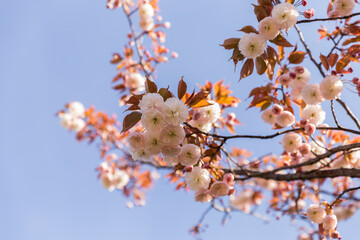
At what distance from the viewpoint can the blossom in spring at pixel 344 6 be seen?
1622 millimetres

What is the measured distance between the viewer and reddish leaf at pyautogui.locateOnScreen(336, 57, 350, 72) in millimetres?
1593

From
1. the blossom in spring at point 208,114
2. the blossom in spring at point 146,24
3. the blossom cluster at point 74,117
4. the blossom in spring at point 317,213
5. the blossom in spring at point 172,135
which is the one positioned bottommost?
the blossom in spring at point 172,135

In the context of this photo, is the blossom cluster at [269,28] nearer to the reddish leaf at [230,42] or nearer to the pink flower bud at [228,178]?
the reddish leaf at [230,42]

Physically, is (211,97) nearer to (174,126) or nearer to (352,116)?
(352,116)

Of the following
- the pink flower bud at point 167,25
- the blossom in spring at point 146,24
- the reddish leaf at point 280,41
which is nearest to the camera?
the reddish leaf at point 280,41

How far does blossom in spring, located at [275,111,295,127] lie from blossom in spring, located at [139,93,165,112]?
796mm

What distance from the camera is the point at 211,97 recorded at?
2268 millimetres

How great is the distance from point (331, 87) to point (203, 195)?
2.62 ft

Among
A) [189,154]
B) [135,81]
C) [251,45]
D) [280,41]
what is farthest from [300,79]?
[135,81]

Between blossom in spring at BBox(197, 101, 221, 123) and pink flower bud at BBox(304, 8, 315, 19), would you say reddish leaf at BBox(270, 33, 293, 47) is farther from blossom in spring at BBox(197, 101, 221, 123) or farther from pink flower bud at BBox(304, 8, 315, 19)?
blossom in spring at BBox(197, 101, 221, 123)

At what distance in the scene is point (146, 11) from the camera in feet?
11.6

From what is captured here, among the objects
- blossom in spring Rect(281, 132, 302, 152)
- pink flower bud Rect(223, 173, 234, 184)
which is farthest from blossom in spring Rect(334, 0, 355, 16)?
pink flower bud Rect(223, 173, 234, 184)

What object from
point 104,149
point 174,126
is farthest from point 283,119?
point 104,149

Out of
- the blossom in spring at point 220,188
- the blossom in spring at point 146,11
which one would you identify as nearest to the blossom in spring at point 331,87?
the blossom in spring at point 220,188
